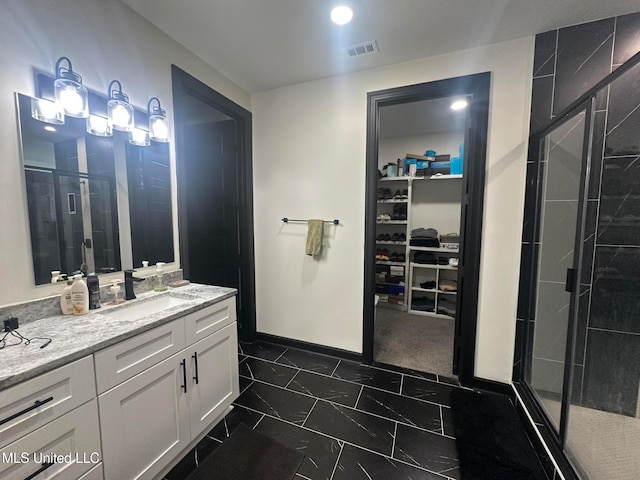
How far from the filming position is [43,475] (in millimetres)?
904

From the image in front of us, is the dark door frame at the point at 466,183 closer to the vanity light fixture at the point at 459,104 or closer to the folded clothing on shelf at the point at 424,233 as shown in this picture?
the vanity light fixture at the point at 459,104

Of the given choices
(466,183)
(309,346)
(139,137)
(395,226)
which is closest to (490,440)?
(309,346)

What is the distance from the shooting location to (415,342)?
9.50ft

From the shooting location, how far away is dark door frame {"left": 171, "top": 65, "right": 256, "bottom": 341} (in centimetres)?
201

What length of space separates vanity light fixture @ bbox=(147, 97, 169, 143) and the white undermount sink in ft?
3.59

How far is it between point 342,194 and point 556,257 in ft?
5.35

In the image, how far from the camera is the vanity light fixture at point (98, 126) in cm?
146

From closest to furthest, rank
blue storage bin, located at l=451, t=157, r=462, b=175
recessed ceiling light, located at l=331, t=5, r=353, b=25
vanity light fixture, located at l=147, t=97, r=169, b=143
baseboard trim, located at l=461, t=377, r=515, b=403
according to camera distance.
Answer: recessed ceiling light, located at l=331, t=5, r=353, b=25
vanity light fixture, located at l=147, t=97, r=169, b=143
baseboard trim, located at l=461, t=377, r=515, b=403
blue storage bin, located at l=451, t=157, r=462, b=175

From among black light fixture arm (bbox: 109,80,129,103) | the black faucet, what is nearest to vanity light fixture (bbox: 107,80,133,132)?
black light fixture arm (bbox: 109,80,129,103)

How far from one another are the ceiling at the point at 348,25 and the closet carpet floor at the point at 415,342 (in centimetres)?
266

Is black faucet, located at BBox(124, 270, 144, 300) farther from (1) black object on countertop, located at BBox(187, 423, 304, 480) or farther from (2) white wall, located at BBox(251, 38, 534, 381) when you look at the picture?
(2) white wall, located at BBox(251, 38, 534, 381)

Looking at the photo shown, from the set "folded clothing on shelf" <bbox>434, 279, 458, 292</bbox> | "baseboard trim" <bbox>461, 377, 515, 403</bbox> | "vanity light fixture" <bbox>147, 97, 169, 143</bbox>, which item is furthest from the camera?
"folded clothing on shelf" <bbox>434, 279, 458, 292</bbox>

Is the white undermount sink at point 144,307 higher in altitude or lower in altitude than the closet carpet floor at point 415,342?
higher

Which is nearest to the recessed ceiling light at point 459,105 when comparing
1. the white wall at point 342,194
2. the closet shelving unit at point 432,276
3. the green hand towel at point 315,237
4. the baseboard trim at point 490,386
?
the white wall at point 342,194
